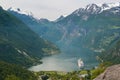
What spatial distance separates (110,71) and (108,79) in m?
1.46

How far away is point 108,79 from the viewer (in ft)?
144

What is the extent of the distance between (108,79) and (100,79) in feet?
5.96

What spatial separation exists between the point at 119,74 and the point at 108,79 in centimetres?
148

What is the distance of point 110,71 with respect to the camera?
45.0 metres

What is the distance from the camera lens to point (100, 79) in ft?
149

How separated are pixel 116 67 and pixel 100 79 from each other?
8.34 ft

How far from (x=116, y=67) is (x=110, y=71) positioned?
3.76ft

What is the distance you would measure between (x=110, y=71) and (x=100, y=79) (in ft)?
5.51

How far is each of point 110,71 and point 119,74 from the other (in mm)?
1730

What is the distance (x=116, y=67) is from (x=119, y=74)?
220 centimetres

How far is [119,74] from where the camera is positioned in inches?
1715
